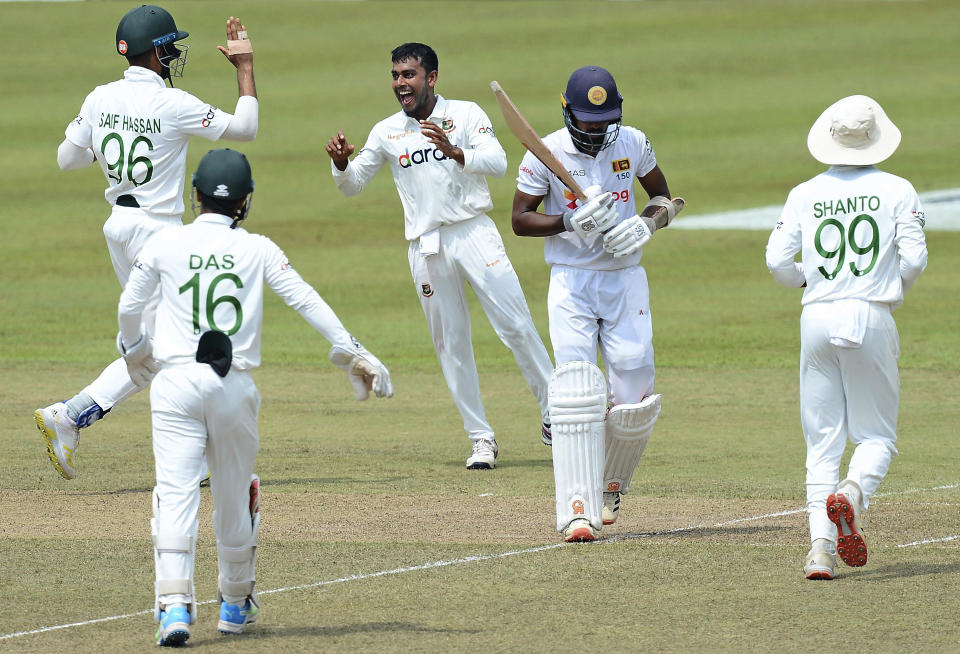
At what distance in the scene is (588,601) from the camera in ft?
20.5

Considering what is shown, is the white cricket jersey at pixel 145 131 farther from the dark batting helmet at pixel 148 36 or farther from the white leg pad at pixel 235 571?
the white leg pad at pixel 235 571

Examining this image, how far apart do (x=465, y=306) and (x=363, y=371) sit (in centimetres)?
422

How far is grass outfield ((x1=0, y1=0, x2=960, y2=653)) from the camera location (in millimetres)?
6051

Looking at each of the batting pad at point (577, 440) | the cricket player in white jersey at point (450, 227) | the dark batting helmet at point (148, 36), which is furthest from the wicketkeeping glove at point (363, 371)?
the cricket player in white jersey at point (450, 227)

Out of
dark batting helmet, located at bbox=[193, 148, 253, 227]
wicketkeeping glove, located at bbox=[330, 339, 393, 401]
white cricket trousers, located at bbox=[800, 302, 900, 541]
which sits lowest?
white cricket trousers, located at bbox=[800, 302, 900, 541]

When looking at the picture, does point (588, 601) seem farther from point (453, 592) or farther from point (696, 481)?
point (696, 481)

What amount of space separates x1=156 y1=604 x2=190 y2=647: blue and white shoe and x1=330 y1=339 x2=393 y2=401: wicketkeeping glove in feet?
3.17

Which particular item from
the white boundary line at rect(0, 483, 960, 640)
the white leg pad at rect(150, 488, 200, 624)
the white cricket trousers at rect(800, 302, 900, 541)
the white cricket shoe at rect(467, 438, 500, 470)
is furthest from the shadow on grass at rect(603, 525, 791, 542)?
the white leg pad at rect(150, 488, 200, 624)

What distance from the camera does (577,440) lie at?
7383mm

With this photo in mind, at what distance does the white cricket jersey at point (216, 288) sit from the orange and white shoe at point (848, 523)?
2018 millimetres

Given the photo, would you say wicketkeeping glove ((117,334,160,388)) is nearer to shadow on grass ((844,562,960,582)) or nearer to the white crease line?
shadow on grass ((844,562,960,582))

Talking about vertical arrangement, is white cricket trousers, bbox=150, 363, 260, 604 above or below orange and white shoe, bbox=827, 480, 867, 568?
above

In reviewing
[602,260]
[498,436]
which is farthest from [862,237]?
[498,436]

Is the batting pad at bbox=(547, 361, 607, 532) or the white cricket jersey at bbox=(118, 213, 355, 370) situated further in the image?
the batting pad at bbox=(547, 361, 607, 532)
